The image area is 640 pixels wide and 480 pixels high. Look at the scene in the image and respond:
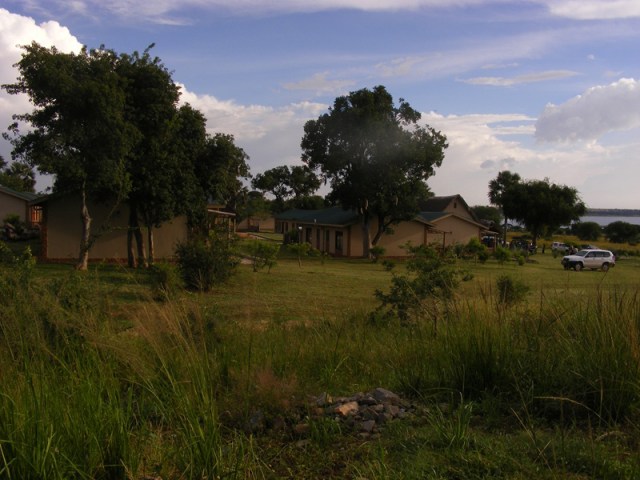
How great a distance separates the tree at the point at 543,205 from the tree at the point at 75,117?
49.3 metres

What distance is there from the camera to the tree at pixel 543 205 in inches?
2485

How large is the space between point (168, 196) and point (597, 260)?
28877mm

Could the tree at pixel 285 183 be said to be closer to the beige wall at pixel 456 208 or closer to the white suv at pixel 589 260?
the beige wall at pixel 456 208

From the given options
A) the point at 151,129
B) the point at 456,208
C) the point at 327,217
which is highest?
the point at 151,129

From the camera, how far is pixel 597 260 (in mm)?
40656

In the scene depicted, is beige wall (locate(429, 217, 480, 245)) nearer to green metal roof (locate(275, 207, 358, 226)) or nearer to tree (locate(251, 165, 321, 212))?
green metal roof (locate(275, 207, 358, 226))

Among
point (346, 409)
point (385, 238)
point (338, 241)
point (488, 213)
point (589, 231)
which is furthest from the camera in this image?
point (488, 213)

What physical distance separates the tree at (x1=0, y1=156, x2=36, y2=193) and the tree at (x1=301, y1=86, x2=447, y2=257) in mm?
36228

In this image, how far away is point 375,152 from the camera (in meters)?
43.4

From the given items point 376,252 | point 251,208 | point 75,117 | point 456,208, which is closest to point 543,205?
point 456,208

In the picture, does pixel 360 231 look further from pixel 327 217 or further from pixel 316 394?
pixel 316 394

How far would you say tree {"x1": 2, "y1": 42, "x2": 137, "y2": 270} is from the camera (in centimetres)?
2303

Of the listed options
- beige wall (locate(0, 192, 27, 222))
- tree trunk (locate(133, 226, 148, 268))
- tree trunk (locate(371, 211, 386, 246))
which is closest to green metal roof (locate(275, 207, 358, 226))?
tree trunk (locate(371, 211, 386, 246))

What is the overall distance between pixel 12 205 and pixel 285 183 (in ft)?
180
